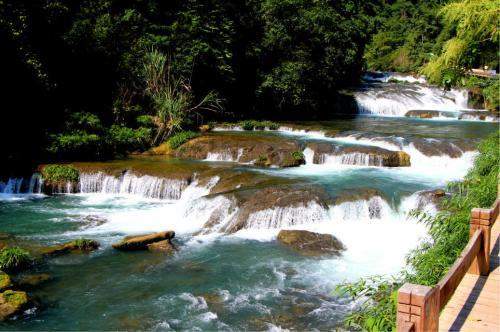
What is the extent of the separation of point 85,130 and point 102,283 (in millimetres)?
10956

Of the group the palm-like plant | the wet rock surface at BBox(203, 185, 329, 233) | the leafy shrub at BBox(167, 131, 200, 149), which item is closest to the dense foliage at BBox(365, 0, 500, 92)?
the wet rock surface at BBox(203, 185, 329, 233)

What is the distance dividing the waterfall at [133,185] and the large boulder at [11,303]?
7118mm

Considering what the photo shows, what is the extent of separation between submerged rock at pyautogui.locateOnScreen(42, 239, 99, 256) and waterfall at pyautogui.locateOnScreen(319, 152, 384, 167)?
31.0ft

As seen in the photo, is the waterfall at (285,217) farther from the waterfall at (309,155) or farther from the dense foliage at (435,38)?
the waterfall at (309,155)

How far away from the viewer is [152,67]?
21.1 metres

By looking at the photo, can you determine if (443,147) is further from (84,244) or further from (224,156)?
(84,244)

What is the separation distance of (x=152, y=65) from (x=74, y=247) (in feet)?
39.6

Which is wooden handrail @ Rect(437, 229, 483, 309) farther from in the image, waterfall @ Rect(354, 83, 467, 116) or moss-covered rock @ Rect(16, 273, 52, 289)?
waterfall @ Rect(354, 83, 467, 116)

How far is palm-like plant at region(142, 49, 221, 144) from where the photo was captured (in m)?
20.8

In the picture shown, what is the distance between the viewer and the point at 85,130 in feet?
62.1

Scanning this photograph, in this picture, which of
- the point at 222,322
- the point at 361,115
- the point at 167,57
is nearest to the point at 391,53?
the point at 361,115

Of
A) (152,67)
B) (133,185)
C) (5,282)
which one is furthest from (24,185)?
(5,282)

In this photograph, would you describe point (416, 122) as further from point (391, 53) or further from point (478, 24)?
point (391, 53)

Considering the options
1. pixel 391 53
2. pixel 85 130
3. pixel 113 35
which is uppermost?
pixel 391 53
